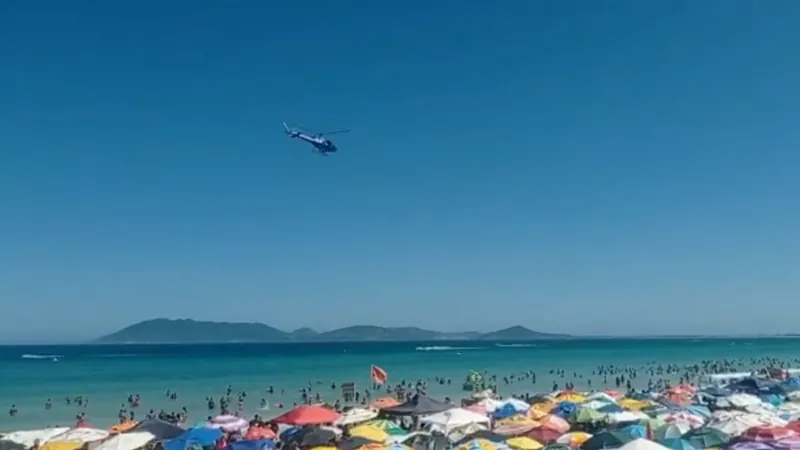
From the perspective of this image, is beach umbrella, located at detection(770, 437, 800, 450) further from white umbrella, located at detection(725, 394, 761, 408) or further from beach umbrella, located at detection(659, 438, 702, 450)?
white umbrella, located at detection(725, 394, 761, 408)

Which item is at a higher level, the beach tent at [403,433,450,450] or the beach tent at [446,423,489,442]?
the beach tent at [446,423,489,442]

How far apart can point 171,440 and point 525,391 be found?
32.7 m

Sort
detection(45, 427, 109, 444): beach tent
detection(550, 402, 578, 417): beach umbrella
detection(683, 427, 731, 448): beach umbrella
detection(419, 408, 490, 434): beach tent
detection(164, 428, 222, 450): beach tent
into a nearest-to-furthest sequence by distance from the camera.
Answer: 1. detection(683, 427, 731, 448): beach umbrella
2. detection(164, 428, 222, 450): beach tent
3. detection(45, 427, 109, 444): beach tent
4. detection(419, 408, 490, 434): beach tent
5. detection(550, 402, 578, 417): beach umbrella

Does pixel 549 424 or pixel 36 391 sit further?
pixel 36 391

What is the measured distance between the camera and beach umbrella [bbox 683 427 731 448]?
1670cm

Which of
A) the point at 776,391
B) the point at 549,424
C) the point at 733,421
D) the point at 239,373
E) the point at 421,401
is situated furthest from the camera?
the point at 239,373

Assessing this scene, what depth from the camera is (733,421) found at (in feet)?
59.5

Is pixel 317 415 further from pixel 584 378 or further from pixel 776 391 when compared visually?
pixel 584 378

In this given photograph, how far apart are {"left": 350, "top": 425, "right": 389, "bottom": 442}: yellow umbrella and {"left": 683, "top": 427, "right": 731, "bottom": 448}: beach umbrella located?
7585 millimetres

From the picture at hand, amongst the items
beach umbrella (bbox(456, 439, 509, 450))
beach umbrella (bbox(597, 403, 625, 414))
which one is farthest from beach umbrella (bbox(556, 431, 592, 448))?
beach umbrella (bbox(597, 403, 625, 414))

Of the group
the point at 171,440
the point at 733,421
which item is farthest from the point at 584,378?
the point at 171,440

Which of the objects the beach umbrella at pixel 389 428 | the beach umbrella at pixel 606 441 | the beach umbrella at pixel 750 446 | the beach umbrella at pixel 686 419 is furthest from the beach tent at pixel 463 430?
the beach umbrella at pixel 750 446

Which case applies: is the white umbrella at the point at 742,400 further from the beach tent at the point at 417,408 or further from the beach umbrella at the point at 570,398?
the beach tent at the point at 417,408

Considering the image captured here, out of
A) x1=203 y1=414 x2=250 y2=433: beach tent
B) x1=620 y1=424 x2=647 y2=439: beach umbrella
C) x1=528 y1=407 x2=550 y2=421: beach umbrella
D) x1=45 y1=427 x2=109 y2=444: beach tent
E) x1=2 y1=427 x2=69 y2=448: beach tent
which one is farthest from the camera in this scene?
x1=203 y1=414 x2=250 y2=433: beach tent
